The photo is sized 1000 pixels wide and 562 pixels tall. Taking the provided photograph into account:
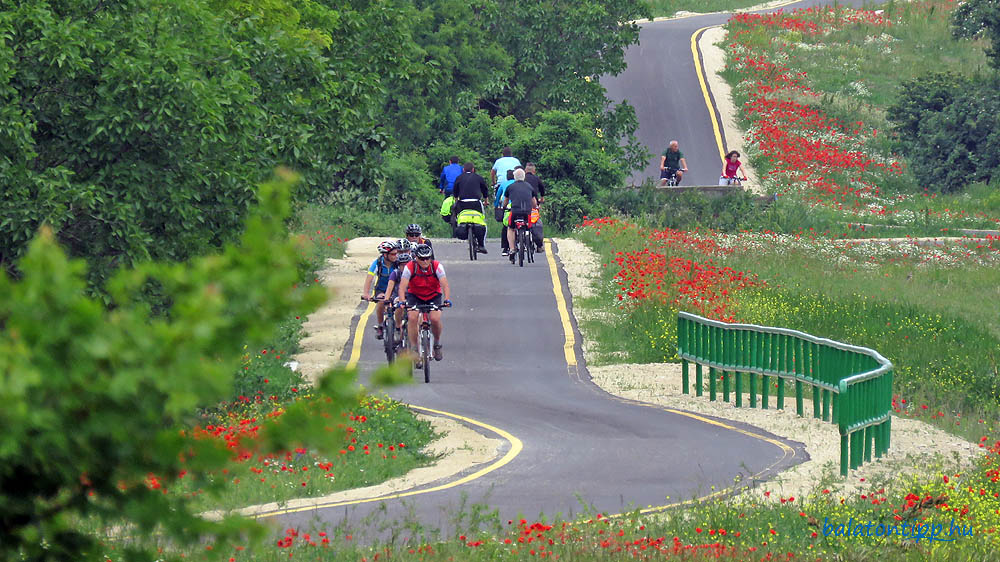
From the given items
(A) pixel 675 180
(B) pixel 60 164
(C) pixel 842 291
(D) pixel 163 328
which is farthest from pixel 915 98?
(D) pixel 163 328

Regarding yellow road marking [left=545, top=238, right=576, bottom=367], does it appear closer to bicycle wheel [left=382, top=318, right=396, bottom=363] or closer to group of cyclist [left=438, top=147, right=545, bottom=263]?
group of cyclist [left=438, top=147, right=545, bottom=263]

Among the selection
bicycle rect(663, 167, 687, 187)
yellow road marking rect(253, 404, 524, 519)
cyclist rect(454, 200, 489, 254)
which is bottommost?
yellow road marking rect(253, 404, 524, 519)

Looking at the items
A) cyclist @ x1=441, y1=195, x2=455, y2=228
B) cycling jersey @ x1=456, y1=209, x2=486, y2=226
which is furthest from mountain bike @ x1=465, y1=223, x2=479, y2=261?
cyclist @ x1=441, y1=195, x2=455, y2=228

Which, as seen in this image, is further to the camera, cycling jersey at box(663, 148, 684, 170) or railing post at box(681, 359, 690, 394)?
cycling jersey at box(663, 148, 684, 170)

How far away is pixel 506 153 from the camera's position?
1154 inches

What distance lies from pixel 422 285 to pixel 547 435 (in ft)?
10.7

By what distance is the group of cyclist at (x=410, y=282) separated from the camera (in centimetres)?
1789

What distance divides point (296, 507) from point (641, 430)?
5.40m

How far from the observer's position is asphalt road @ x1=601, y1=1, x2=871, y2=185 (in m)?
49.3

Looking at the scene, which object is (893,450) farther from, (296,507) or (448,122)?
(448,122)

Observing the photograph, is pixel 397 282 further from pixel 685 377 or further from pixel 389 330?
pixel 685 377

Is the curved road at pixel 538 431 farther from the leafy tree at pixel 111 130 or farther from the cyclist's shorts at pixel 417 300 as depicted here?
the leafy tree at pixel 111 130

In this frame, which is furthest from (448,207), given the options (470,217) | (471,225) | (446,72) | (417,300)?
(446,72)

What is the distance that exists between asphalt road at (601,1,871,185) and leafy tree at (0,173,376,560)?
41326 mm
